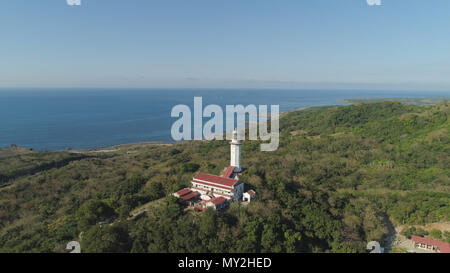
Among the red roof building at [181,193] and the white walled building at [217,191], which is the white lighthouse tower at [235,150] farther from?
the red roof building at [181,193]

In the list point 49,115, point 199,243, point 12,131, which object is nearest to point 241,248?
point 199,243

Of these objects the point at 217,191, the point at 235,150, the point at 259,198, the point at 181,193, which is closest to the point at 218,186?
the point at 217,191

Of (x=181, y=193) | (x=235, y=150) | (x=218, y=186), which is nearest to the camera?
(x=218, y=186)

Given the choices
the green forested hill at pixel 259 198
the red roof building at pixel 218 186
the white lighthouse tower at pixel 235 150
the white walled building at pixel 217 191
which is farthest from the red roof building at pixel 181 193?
the white lighthouse tower at pixel 235 150

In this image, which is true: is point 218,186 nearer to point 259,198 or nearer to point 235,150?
point 259,198

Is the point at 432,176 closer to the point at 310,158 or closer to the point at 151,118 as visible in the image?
the point at 310,158

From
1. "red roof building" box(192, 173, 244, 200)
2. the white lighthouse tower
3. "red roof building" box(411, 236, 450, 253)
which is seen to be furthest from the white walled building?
"red roof building" box(411, 236, 450, 253)

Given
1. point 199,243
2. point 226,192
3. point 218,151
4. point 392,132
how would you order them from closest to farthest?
point 199,243, point 226,192, point 218,151, point 392,132
